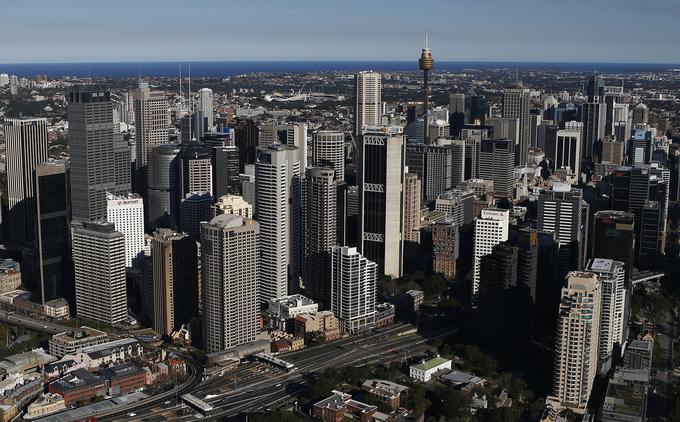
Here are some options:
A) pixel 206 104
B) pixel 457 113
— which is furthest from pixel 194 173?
pixel 457 113

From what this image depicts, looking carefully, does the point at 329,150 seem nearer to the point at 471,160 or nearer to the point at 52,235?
the point at 471,160

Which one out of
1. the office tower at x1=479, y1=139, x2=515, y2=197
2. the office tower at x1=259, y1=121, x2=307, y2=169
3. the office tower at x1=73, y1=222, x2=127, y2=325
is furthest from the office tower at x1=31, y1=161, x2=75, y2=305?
the office tower at x1=479, y1=139, x2=515, y2=197

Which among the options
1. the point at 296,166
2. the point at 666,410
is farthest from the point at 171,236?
the point at 666,410

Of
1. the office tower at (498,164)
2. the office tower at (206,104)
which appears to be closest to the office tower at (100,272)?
the office tower at (498,164)

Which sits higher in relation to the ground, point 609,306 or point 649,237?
point 609,306

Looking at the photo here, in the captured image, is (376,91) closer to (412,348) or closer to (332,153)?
(332,153)

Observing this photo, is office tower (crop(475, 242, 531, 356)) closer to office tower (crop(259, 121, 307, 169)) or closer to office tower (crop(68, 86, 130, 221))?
office tower (crop(259, 121, 307, 169))

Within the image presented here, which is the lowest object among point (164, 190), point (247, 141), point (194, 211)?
point (194, 211)

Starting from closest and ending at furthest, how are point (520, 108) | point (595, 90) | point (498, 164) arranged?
point (498, 164)
point (520, 108)
point (595, 90)
